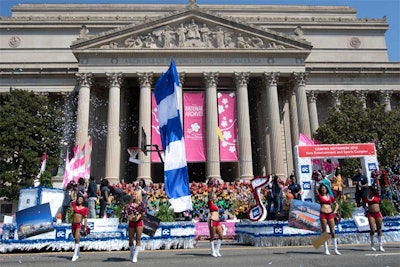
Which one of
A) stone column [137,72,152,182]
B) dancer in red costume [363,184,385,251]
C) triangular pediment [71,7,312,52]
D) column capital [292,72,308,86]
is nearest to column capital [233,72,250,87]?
triangular pediment [71,7,312,52]

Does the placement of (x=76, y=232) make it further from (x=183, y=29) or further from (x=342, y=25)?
(x=342, y=25)

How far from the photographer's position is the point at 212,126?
3162cm

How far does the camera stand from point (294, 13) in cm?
5653

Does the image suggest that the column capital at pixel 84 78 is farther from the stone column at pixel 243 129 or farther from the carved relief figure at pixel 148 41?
the stone column at pixel 243 129

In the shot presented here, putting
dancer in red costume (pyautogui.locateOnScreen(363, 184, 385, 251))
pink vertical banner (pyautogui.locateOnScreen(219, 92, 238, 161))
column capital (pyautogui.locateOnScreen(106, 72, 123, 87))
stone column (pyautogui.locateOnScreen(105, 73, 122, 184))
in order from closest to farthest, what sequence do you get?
dancer in red costume (pyautogui.locateOnScreen(363, 184, 385, 251)) → stone column (pyautogui.locateOnScreen(105, 73, 122, 184)) → pink vertical banner (pyautogui.locateOnScreen(219, 92, 238, 161)) → column capital (pyautogui.locateOnScreen(106, 72, 123, 87))

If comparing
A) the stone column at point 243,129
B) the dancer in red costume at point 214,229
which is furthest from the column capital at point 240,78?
the dancer in red costume at point 214,229

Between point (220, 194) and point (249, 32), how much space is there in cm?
1872

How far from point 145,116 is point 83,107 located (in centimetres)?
596

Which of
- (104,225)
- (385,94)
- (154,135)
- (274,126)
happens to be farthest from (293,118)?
(104,225)

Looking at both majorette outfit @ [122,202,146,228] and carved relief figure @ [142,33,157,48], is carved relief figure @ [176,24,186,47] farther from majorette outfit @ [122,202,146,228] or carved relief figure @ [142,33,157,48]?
majorette outfit @ [122,202,146,228]

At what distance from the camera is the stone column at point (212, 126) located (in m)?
31.0

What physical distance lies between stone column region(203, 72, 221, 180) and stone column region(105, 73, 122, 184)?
8.13 m

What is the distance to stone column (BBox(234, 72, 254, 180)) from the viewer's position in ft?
102

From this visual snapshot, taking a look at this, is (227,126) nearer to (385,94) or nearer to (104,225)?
(104,225)
